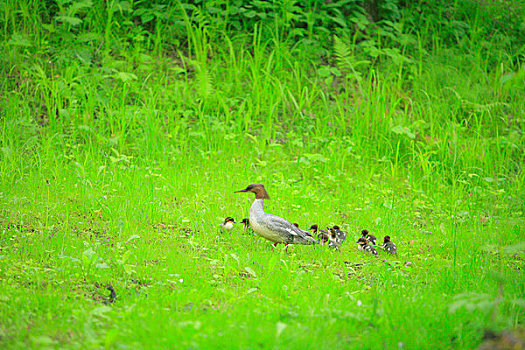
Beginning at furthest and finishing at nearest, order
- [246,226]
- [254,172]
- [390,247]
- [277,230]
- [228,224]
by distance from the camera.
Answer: [254,172]
[246,226]
[228,224]
[390,247]
[277,230]

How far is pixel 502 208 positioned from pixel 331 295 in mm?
4800

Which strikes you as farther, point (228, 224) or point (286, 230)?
point (228, 224)

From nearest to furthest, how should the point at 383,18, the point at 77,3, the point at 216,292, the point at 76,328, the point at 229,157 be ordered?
the point at 76,328, the point at 216,292, the point at 229,157, the point at 77,3, the point at 383,18

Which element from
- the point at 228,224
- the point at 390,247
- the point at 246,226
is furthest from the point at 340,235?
the point at 228,224

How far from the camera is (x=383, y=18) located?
12953mm

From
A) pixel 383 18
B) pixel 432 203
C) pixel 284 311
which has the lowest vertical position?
pixel 432 203

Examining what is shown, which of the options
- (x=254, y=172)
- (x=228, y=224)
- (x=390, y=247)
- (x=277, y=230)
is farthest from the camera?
(x=254, y=172)

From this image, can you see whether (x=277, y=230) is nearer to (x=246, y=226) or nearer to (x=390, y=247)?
(x=246, y=226)

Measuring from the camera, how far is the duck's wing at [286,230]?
256 inches

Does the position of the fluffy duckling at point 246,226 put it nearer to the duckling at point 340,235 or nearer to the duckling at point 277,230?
the duckling at point 277,230

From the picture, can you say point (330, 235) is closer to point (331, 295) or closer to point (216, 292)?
point (331, 295)

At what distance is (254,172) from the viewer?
921 cm

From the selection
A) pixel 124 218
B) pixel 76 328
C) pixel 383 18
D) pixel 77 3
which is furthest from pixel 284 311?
pixel 383 18

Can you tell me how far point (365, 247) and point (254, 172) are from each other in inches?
121
